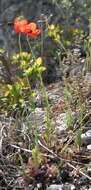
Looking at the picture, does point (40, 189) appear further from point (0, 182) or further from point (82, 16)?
point (82, 16)

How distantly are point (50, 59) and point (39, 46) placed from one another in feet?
0.66

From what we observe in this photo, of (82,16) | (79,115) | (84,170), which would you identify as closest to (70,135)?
(79,115)

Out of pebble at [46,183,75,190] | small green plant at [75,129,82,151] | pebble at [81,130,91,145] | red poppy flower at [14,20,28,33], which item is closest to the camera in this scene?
pebble at [46,183,75,190]

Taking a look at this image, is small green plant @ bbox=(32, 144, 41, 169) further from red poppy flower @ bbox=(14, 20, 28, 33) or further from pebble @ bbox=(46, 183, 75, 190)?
red poppy flower @ bbox=(14, 20, 28, 33)

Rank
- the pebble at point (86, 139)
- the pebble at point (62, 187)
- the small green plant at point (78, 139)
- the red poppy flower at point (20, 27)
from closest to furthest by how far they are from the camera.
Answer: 1. the pebble at point (62, 187)
2. the small green plant at point (78, 139)
3. the pebble at point (86, 139)
4. the red poppy flower at point (20, 27)

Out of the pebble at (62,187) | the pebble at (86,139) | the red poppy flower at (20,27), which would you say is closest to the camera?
the pebble at (62,187)

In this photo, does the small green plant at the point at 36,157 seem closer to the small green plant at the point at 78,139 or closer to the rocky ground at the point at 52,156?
the rocky ground at the point at 52,156

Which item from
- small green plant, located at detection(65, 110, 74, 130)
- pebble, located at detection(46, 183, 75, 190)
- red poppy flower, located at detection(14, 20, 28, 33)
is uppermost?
red poppy flower, located at detection(14, 20, 28, 33)

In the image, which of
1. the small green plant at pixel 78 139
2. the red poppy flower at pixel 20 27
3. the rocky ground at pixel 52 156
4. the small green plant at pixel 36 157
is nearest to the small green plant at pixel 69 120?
the rocky ground at pixel 52 156

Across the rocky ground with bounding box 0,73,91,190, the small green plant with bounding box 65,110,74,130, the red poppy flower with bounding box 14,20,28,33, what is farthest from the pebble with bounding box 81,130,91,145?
the red poppy flower with bounding box 14,20,28,33

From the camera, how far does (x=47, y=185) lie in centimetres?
227

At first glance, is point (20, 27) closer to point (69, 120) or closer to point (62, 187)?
point (69, 120)

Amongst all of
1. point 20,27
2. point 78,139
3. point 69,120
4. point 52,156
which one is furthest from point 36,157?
point 20,27

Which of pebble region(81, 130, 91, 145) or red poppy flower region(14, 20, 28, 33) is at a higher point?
red poppy flower region(14, 20, 28, 33)
